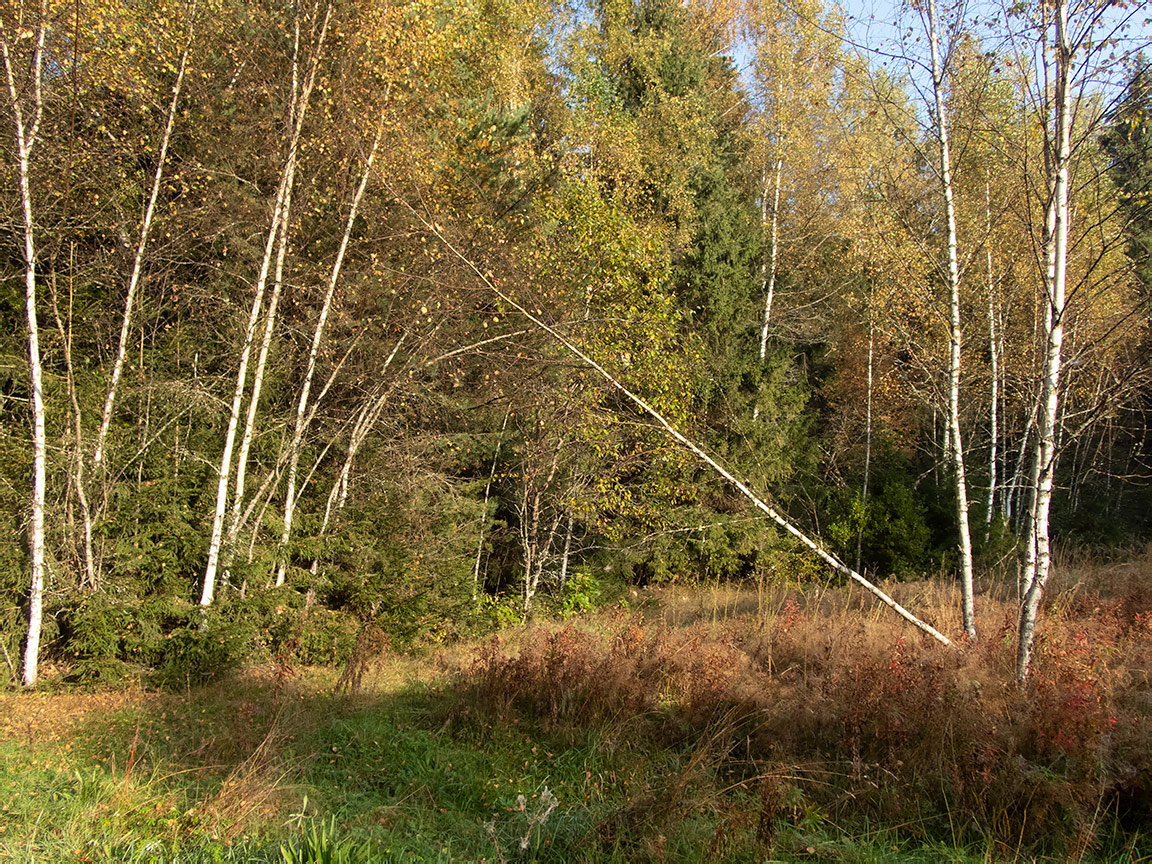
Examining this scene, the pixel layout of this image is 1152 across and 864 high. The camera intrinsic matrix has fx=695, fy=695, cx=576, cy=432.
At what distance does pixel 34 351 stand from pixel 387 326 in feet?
12.8

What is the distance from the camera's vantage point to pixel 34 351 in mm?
6777

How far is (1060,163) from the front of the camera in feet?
16.0

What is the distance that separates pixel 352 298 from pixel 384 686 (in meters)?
4.89

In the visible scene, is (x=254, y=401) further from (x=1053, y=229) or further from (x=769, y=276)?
(x=769, y=276)

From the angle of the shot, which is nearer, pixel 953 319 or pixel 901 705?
pixel 901 705

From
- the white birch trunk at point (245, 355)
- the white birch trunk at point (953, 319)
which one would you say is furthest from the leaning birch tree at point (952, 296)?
the white birch trunk at point (245, 355)

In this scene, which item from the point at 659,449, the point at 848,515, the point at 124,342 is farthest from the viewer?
the point at 848,515

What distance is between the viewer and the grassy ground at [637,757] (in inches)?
133

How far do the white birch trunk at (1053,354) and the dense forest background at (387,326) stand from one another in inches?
5.3

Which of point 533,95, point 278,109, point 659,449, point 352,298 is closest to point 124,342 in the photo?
point 352,298

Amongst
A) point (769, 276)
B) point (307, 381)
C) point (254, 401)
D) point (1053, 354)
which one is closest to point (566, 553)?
point (307, 381)

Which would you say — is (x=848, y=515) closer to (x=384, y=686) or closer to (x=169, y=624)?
(x=384, y=686)

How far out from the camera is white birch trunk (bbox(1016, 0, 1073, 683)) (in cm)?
471

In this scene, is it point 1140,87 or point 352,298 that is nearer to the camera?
point 1140,87
